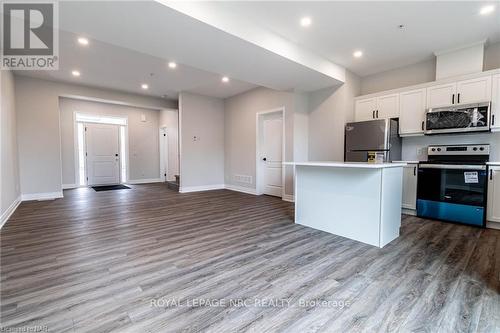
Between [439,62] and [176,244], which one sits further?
[439,62]

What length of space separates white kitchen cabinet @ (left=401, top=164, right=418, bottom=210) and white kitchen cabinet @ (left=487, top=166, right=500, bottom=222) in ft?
2.98

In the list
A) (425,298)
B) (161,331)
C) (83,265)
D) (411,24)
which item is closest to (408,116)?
(411,24)

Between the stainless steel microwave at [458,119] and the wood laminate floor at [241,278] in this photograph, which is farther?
the stainless steel microwave at [458,119]

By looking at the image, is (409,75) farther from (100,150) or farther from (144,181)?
(100,150)

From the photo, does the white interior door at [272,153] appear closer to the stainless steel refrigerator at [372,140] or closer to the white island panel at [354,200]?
the stainless steel refrigerator at [372,140]

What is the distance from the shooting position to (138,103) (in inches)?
276

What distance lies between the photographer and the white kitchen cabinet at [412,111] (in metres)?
4.07

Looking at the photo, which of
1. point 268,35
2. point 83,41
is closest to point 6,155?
point 83,41

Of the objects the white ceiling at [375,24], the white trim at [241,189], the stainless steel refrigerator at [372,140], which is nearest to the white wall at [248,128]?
the white trim at [241,189]

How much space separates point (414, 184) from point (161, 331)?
443 centimetres

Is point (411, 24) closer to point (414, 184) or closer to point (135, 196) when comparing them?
point (414, 184)

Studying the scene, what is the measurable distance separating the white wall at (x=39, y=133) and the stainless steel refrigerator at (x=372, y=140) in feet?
22.1

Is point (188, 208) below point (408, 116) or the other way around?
below

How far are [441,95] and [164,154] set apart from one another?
835 cm
